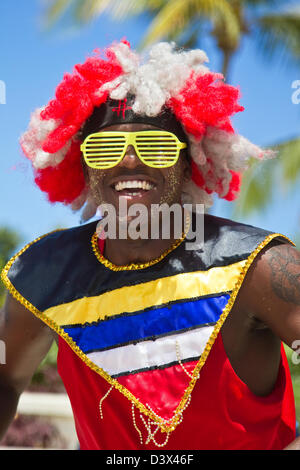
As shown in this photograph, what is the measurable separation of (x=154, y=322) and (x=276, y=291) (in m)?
0.54

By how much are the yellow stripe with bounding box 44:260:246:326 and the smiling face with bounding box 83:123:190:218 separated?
0.36 meters

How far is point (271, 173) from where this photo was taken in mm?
11578

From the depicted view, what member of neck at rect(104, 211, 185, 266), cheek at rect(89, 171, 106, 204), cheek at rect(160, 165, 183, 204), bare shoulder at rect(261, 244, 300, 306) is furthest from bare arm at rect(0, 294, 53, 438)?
bare shoulder at rect(261, 244, 300, 306)

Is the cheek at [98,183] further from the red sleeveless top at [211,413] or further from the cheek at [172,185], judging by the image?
the red sleeveless top at [211,413]

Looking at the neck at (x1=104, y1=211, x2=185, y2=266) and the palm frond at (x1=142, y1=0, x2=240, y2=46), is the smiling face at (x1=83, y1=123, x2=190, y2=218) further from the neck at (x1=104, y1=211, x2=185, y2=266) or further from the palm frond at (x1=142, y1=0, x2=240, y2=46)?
the palm frond at (x1=142, y1=0, x2=240, y2=46)

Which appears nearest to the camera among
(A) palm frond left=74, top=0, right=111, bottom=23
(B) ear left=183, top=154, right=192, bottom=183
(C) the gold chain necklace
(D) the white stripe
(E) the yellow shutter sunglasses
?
(D) the white stripe

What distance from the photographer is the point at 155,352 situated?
99.2 inches

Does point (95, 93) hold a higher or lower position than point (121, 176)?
higher

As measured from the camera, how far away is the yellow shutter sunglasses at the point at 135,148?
8.54 ft

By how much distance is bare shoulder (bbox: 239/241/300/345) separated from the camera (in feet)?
7.53

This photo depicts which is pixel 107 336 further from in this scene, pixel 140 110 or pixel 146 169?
pixel 140 110

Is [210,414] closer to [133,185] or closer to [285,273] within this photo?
[285,273]
